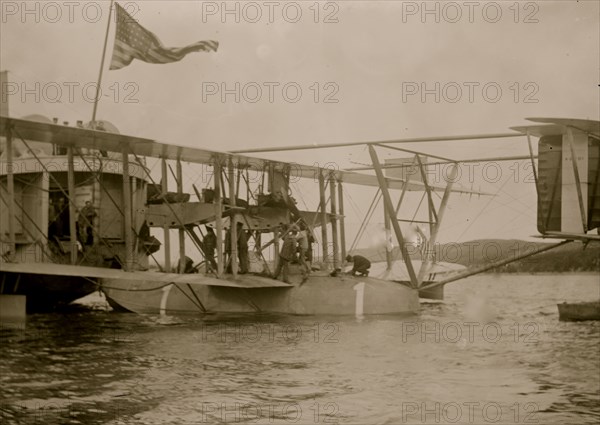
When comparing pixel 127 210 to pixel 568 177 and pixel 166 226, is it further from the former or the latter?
pixel 568 177

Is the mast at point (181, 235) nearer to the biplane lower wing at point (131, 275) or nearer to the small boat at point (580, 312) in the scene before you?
the biplane lower wing at point (131, 275)

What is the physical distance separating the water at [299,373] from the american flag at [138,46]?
6.23 metres

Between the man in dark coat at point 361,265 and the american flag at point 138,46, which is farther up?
the american flag at point 138,46

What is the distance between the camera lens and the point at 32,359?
9625 millimetres

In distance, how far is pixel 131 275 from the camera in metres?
13.8

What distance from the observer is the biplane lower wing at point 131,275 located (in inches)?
495

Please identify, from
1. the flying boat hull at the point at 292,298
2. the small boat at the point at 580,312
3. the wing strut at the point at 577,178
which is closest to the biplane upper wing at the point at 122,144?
the flying boat hull at the point at 292,298

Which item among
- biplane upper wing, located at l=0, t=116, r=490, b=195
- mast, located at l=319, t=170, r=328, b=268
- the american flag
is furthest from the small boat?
the american flag

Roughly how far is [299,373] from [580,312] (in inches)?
372

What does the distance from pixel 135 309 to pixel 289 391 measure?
448 inches

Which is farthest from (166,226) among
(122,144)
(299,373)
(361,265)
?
(299,373)

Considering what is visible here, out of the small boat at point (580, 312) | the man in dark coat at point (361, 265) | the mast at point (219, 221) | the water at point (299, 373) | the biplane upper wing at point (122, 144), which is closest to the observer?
the water at point (299, 373)

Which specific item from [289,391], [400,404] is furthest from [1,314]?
[400,404]

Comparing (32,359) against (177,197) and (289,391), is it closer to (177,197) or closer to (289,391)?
(289,391)
